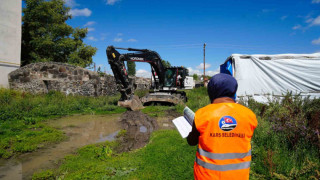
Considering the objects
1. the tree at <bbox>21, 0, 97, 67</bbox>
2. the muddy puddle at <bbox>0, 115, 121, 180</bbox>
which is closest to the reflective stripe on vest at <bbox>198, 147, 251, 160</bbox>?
the muddy puddle at <bbox>0, 115, 121, 180</bbox>

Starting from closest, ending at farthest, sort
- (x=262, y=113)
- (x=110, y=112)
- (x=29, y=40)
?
(x=262, y=113), (x=110, y=112), (x=29, y=40)

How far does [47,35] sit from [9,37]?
22.6 feet

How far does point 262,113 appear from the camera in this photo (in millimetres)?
5492

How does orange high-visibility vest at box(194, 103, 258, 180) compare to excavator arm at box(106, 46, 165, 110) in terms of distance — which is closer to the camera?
orange high-visibility vest at box(194, 103, 258, 180)

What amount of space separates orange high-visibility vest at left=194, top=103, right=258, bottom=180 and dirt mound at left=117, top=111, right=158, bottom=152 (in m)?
3.90

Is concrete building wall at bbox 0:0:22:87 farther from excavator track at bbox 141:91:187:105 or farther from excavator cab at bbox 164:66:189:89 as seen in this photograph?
excavator cab at bbox 164:66:189:89

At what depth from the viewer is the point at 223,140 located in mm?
1701

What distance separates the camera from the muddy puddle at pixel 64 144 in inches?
165

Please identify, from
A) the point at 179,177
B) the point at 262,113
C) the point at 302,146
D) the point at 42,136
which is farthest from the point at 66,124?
the point at 302,146

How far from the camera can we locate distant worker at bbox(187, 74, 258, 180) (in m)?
1.68

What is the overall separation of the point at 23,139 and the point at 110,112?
17.9 feet

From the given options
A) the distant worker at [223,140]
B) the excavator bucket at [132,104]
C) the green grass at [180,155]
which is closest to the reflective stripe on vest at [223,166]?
the distant worker at [223,140]

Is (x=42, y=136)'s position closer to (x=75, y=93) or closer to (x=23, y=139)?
(x=23, y=139)

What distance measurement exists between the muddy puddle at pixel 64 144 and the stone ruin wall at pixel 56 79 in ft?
20.5
